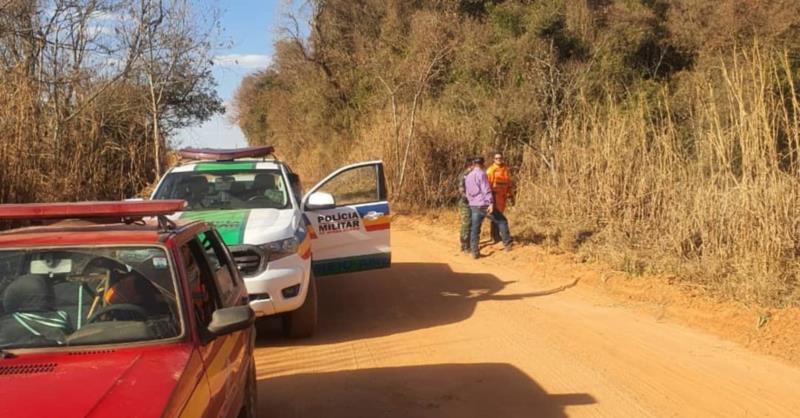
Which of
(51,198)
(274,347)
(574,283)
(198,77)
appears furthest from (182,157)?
(198,77)

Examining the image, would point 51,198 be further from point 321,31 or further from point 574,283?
point 321,31

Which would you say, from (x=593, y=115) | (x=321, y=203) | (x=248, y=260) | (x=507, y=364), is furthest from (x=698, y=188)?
(x=248, y=260)

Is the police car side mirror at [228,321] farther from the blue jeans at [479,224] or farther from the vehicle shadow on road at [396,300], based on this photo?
the blue jeans at [479,224]

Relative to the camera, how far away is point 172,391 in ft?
9.32

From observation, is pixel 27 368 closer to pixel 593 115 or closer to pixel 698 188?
pixel 698 188

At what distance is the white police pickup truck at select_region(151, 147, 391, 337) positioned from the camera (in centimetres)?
692

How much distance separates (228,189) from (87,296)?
4.79 meters

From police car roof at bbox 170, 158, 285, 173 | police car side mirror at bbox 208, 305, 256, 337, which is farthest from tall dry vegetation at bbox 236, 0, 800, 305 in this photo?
police car side mirror at bbox 208, 305, 256, 337

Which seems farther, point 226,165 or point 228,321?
point 226,165

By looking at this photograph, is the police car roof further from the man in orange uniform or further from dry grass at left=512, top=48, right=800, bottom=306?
the man in orange uniform

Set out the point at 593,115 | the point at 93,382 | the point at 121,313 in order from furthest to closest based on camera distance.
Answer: the point at 593,115
the point at 121,313
the point at 93,382

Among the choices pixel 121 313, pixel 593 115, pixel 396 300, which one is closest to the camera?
pixel 121 313

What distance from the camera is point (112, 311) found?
3.52 meters

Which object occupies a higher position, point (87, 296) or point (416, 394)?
point (87, 296)
